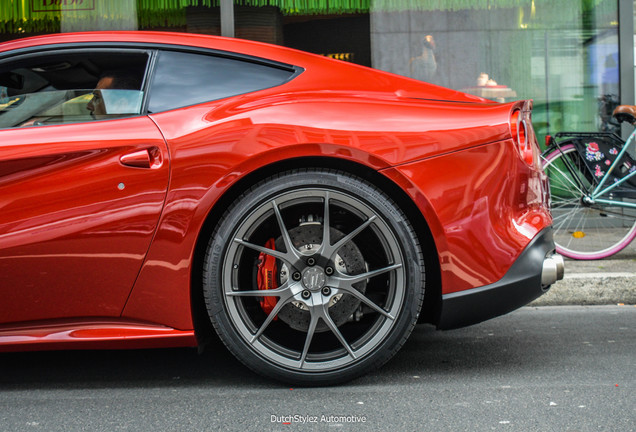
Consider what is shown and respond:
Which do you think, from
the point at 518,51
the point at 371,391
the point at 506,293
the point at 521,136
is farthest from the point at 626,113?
the point at 371,391

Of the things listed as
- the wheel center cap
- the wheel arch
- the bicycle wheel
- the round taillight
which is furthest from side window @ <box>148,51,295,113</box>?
the bicycle wheel

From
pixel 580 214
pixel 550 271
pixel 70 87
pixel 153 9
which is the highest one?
pixel 153 9

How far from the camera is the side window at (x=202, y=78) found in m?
3.17

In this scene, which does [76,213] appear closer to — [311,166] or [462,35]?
[311,166]

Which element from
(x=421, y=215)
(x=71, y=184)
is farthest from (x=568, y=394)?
(x=71, y=184)

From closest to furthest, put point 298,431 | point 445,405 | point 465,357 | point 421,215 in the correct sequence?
point 298,431 → point 445,405 → point 421,215 → point 465,357

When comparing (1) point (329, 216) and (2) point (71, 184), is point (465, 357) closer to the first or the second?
(1) point (329, 216)

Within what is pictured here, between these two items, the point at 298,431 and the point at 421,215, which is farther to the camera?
the point at 421,215

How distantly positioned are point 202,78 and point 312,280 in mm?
940

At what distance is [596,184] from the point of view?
5.85m

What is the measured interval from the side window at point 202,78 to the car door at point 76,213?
16 centimetres

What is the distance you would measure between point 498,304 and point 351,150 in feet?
2.74

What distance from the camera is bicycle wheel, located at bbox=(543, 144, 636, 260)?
589 centimetres

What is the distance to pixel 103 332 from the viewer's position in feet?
9.98
